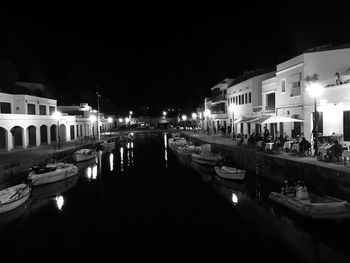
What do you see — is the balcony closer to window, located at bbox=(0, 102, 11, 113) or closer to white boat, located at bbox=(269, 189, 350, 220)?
window, located at bbox=(0, 102, 11, 113)

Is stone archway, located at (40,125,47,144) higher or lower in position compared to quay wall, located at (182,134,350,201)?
higher

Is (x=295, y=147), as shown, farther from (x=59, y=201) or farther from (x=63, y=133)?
(x=63, y=133)

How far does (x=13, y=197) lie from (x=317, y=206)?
51.6ft

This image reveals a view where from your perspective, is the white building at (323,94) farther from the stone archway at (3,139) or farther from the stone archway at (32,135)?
the stone archway at (32,135)

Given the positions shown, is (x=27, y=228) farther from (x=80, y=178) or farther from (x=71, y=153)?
(x=71, y=153)

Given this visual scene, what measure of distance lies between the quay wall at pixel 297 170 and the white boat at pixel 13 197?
1587cm

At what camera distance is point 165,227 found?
16.1 m

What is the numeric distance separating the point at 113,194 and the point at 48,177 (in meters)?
5.45

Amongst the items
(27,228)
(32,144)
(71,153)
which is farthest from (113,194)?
(32,144)

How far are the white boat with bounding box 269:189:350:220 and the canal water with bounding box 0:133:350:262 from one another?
1.16 feet

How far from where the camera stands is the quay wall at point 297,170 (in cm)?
1678

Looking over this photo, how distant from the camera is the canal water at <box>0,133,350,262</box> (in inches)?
522

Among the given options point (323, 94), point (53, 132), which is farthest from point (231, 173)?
point (53, 132)

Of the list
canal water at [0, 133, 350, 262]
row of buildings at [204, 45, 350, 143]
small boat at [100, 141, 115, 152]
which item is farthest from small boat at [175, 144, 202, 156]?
canal water at [0, 133, 350, 262]
